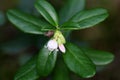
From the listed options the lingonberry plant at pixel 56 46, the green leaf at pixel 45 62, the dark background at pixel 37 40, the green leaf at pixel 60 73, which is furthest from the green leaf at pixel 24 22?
the dark background at pixel 37 40

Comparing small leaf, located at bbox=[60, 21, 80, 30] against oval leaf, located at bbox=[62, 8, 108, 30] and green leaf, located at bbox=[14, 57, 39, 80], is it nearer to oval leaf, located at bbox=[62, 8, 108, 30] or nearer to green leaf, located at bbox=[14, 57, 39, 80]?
oval leaf, located at bbox=[62, 8, 108, 30]

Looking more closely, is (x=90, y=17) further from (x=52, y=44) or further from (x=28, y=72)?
(x=28, y=72)

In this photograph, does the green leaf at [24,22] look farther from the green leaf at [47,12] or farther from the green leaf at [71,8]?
the green leaf at [71,8]

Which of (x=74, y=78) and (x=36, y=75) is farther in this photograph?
(x=74, y=78)

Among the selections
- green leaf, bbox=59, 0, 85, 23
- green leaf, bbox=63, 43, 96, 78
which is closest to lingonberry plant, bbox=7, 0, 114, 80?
green leaf, bbox=63, 43, 96, 78

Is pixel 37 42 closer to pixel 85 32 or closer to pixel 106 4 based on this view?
pixel 85 32

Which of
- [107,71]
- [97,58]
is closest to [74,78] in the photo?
[107,71]
